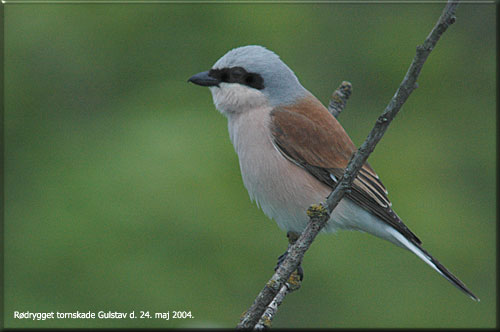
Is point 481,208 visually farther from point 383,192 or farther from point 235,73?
point 235,73

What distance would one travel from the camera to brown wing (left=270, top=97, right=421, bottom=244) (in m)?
2.03

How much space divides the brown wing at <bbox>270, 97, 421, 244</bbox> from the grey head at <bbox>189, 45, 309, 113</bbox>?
0.30 ft

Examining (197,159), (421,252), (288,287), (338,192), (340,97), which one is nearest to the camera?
(338,192)

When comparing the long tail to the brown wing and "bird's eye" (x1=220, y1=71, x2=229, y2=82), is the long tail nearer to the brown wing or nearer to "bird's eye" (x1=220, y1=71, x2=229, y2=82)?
the brown wing

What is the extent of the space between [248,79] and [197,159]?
947mm

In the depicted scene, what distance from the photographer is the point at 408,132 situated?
4.01 metres

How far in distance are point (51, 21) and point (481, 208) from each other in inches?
127

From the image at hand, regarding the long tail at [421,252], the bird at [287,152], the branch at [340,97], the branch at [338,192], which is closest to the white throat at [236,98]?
the bird at [287,152]

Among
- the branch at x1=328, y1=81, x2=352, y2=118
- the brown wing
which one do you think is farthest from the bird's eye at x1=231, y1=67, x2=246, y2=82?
the branch at x1=328, y1=81, x2=352, y2=118

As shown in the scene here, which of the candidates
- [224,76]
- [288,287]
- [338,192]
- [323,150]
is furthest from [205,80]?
[338,192]

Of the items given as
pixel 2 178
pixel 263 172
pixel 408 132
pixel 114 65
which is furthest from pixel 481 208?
pixel 2 178

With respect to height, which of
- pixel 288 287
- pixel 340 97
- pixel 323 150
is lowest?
pixel 288 287

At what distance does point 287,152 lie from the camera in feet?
6.87

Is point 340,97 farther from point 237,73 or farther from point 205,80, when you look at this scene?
point 205,80
